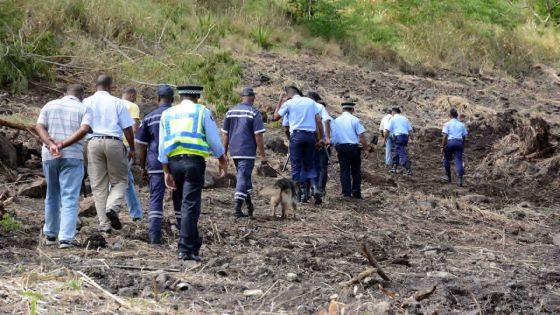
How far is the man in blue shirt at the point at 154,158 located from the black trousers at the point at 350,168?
586 centimetres

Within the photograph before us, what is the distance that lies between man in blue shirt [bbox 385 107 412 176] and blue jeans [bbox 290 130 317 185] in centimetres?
622

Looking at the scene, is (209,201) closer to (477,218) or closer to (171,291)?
(477,218)

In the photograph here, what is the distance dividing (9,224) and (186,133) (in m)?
2.58

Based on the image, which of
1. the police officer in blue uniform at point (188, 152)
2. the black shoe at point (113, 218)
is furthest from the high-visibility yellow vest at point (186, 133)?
the black shoe at point (113, 218)

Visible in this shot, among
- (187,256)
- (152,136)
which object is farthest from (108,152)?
(187,256)

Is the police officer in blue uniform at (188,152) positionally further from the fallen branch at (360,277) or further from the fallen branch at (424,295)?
the fallen branch at (424,295)

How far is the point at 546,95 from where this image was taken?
105ft

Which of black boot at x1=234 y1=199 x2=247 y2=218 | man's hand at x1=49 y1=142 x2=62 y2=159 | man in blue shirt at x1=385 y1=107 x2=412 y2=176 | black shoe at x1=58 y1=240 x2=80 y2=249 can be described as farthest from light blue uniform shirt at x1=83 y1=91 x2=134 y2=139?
man in blue shirt at x1=385 y1=107 x2=412 y2=176

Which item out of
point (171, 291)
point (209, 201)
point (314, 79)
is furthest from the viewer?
point (314, 79)

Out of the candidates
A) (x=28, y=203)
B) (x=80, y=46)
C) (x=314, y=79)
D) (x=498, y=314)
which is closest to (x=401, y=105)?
(x=314, y=79)

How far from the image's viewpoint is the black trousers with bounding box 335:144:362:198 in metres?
16.2

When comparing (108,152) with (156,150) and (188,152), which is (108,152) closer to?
(156,150)

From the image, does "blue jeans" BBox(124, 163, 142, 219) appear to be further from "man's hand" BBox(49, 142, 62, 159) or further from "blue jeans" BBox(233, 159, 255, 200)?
"man's hand" BBox(49, 142, 62, 159)

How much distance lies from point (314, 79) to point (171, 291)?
20.2 m
